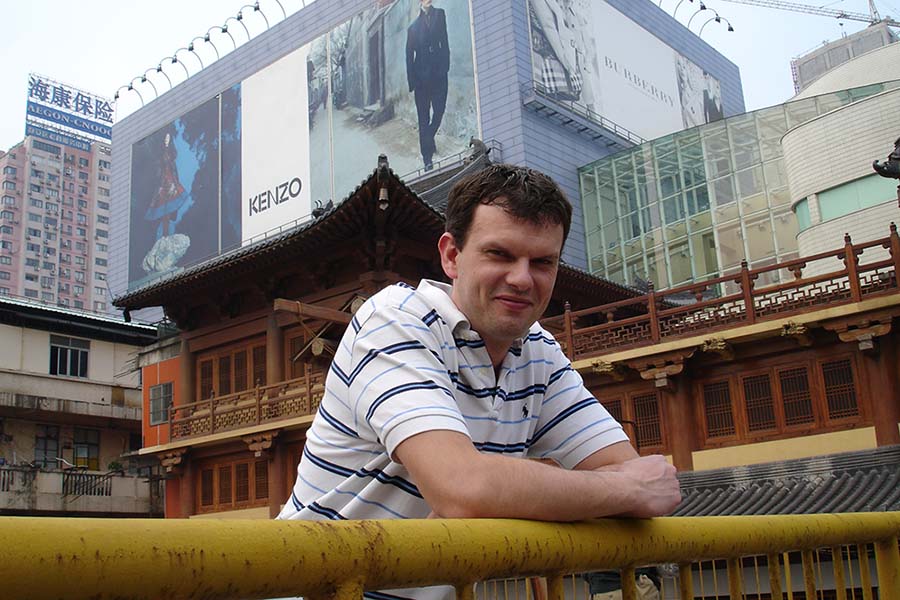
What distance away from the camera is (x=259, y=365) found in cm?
2145

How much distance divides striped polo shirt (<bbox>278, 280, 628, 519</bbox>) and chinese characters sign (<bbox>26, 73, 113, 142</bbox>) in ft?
304

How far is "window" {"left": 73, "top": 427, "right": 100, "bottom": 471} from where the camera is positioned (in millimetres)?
31047

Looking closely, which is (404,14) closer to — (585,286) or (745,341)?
(585,286)

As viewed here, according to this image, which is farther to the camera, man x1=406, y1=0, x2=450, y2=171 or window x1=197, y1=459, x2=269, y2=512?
man x1=406, y1=0, x2=450, y2=171

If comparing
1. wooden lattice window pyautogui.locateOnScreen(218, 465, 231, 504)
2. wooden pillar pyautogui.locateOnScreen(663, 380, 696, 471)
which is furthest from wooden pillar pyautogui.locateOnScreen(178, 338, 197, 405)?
wooden pillar pyautogui.locateOnScreen(663, 380, 696, 471)

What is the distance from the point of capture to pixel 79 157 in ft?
305

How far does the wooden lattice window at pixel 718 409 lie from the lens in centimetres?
1672

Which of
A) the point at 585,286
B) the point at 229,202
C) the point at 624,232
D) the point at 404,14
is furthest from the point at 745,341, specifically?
the point at 229,202

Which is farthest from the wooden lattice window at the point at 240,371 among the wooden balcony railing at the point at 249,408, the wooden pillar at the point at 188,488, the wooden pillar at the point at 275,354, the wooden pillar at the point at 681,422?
the wooden pillar at the point at 681,422

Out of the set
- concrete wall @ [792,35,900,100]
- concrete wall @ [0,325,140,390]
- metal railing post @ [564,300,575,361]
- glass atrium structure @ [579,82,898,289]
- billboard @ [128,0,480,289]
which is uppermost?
billboard @ [128,0,480,289]

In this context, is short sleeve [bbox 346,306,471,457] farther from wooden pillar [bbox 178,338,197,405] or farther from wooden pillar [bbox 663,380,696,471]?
wooden pillar [bbox 178,338,197,405]

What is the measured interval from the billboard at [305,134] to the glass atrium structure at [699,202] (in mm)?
6146

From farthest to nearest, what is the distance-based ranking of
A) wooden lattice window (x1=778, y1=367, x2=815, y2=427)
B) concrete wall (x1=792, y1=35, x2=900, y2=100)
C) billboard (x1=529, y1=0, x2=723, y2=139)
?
billboard (x1=529, y1=0, x2=723, y2=139), concrete wall (x1=792, y1=35, x2=900, y2=100), wooden lattice window (x1=778, y1=367, x2=815, y2=427)

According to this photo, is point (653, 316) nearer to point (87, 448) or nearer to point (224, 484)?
point (224, 484)
